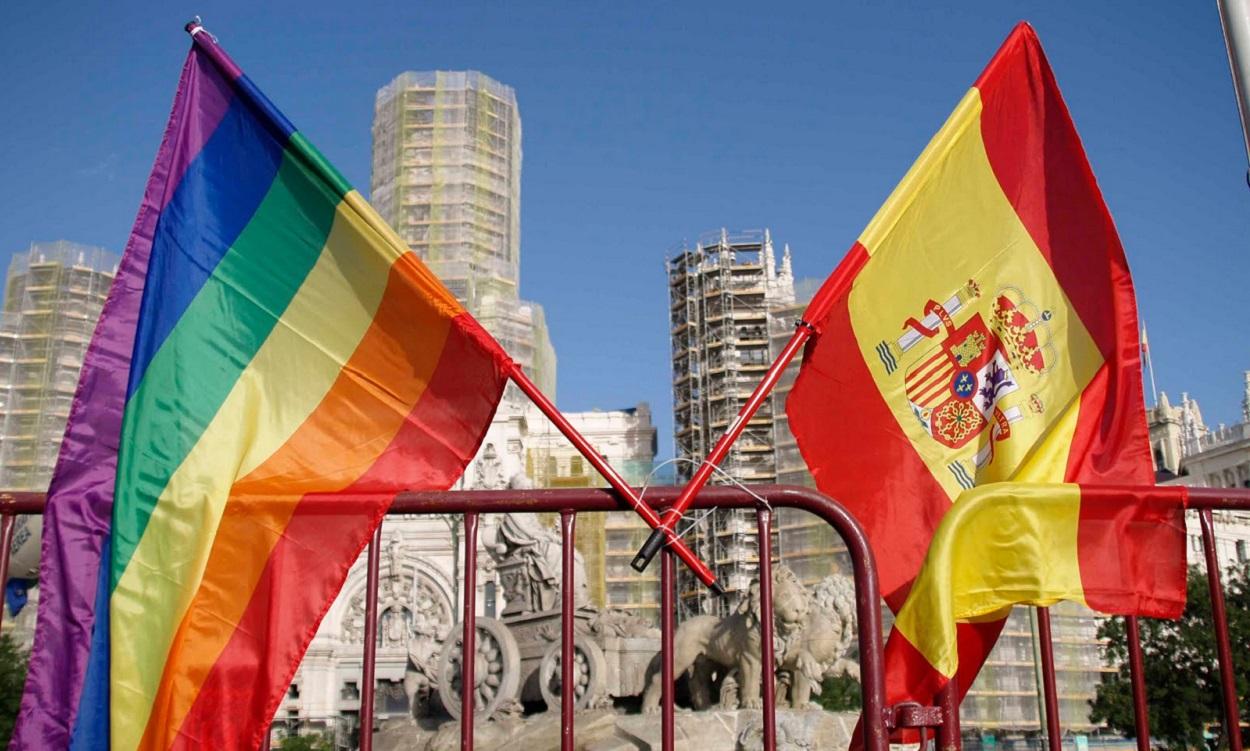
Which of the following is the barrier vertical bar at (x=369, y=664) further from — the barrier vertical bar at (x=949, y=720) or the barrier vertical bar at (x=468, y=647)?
the barrier vertical bar at (x=949, y=720)

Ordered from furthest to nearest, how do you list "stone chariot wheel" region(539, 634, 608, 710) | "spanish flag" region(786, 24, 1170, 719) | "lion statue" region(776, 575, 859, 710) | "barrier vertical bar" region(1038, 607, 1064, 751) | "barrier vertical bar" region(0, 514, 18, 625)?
"stone chariot wheel" region(539, 634, 608, 710), "lion statue" region(776, 575, 859, 710), "spanish flag" region(786, 24, 1170, 719), "barrier vertical bar" region(0, 514, 18, 625), "barrier vertical bar" region(1038, 607, 1064, 751)

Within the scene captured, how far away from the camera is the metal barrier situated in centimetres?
294

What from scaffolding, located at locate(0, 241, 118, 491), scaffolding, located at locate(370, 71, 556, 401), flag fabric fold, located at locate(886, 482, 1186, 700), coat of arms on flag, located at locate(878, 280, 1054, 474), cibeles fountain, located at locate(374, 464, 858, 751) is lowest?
cibeles fountain, located at locate(374, 464, 858, 751)

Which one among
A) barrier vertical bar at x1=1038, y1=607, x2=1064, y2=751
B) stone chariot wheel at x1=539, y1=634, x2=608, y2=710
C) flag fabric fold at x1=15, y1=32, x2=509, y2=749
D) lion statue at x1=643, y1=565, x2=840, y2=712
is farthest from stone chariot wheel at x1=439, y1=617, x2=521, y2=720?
barrier vertical bar at x1=1038, y1=607, x2=1064, y2=751

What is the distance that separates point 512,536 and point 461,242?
117 ft

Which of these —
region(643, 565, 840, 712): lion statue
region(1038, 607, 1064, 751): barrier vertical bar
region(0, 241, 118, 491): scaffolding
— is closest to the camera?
region(1038, 607, 1064, 751): barrier vertical bar

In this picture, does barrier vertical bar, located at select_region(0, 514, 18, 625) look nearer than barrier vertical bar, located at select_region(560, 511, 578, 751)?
No

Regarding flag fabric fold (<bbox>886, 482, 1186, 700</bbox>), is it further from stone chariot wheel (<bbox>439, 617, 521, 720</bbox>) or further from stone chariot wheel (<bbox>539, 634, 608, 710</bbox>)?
stone chariot wheel (<bbox>439, 617, 521, 720</bbox>)

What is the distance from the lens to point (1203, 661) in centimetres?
2288

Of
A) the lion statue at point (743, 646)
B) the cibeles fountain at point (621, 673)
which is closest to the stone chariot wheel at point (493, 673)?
the cibeles fountain at point (621, 673)

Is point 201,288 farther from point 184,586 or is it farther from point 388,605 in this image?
point 388,605

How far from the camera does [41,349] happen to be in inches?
1427

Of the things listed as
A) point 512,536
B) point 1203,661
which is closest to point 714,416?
point 1203,661

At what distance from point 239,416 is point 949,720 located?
7.20 feet
